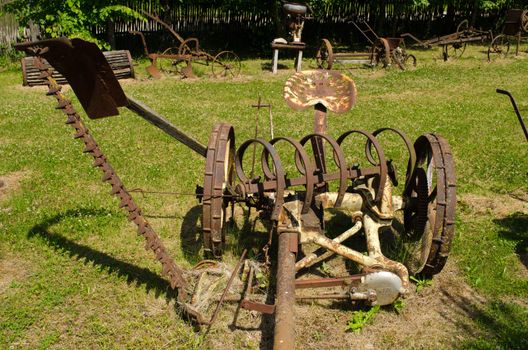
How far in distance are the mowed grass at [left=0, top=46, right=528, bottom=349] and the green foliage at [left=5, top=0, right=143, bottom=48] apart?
2.01 meters

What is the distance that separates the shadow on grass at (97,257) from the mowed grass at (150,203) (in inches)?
0.6

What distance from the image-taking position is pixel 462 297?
164 inches

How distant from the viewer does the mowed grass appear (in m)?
3.86

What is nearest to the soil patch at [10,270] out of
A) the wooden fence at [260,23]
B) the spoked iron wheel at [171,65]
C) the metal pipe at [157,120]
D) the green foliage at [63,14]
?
the metal pipe at [157,120]

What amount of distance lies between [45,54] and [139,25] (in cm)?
1579

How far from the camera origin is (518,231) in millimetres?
5172

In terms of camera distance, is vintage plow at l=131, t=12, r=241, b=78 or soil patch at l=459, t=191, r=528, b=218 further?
vintage plow at l=131, t=12, r=241, b=78

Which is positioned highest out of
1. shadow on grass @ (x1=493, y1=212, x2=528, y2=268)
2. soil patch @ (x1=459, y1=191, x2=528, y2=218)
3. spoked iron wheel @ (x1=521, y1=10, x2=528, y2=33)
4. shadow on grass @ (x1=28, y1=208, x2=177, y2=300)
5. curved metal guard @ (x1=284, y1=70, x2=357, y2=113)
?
spoked iron wheel @ (x1=521, y1=10, x2=528, y2=33)

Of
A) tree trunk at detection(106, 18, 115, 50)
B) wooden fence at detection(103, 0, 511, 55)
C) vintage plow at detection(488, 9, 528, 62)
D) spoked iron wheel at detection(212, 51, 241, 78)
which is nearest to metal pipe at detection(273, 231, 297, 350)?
spoked iron wheel at detection(212, 51, 241, 78)

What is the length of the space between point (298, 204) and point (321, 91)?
52.9 inches

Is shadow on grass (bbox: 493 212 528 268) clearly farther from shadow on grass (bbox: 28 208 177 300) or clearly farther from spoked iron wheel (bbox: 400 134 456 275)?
shadow on grass (bbox: 28 208 177 300)

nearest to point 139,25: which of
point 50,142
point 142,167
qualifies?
point 50,142

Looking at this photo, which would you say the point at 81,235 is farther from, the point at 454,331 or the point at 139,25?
the point at 139,25

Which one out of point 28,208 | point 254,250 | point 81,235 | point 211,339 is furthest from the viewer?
point 28,208
